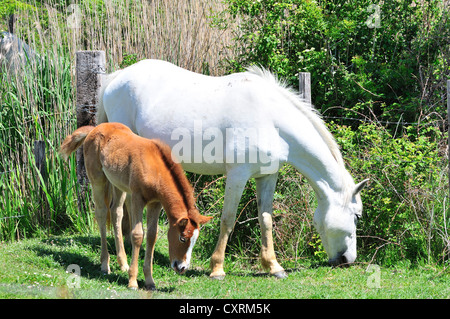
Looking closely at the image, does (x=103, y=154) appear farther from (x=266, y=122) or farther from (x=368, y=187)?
(x=368, y=187)

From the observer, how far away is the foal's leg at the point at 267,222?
6629mm

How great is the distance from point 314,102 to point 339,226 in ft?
11.5

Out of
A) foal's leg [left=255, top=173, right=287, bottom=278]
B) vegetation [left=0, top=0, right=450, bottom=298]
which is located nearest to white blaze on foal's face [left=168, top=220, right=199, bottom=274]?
vegetation [left=0, top=0, right=450, bottom=298]

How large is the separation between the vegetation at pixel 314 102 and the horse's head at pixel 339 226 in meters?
0.20

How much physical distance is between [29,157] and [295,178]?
3564 mm

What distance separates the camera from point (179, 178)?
5711 mm

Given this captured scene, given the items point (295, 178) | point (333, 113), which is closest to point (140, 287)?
point (295, 178)

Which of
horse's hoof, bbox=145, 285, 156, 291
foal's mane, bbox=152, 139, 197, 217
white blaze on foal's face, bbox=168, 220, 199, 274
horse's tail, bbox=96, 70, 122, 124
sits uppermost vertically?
horse's tail, bbox=96, 70, 122, 124

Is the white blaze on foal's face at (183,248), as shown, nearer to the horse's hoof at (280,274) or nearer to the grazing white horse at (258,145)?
the grazing white horse at (258,145)

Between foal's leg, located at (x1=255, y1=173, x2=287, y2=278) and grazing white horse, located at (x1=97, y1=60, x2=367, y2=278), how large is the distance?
1 cm

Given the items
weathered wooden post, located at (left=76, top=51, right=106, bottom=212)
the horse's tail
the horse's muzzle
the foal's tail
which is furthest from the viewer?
weathered wooden post, located at (left=76, top=51, right=106, bottom=212)

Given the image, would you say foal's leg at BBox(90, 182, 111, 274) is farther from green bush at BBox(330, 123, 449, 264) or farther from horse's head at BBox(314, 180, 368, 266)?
green bush at BBox(330, 123, 449, 264)

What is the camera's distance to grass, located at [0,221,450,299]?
561cm

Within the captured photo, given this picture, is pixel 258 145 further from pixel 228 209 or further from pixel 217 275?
pixel 217 275
